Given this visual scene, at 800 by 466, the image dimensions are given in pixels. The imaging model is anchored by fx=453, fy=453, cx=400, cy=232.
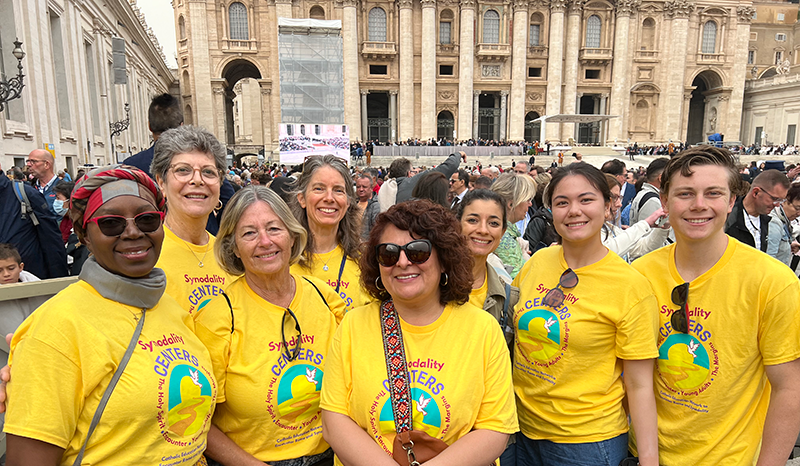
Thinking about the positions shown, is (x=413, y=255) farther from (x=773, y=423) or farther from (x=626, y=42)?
(x=626, y=42)

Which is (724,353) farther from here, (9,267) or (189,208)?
(9,267)

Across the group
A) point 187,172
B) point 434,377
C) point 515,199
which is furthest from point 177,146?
point 515,199

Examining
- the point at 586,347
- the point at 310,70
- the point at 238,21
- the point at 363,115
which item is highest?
the point at 238,21

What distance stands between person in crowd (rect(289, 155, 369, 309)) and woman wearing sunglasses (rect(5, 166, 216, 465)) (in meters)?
1.13

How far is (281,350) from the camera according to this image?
215 cm

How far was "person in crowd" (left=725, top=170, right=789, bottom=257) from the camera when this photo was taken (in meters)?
4.34

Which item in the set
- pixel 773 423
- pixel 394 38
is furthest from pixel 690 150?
pixel 394 38

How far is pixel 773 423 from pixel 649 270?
0.82 meters

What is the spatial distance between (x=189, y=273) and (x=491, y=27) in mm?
40552

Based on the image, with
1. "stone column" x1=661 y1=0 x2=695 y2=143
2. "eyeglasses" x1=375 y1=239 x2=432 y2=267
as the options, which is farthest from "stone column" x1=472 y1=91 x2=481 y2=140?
"eyeglasses" x1=375 y1=239 x2=432 y2=267

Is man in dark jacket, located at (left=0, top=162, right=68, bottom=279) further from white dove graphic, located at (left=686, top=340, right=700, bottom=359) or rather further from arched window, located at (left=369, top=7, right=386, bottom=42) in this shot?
arched window, located at (left=369, top=7, right=386, bottom=42)

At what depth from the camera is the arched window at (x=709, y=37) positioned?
40.6 metres

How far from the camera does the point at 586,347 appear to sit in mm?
2188

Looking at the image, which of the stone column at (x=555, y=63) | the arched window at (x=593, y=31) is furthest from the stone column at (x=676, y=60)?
the stone column at (x=555, y=63)
